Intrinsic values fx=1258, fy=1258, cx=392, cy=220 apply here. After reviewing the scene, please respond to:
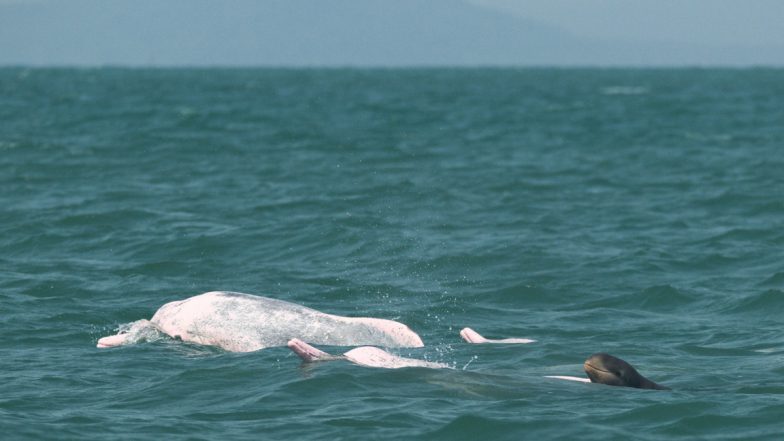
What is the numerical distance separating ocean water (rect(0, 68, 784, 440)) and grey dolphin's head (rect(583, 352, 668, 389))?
0.14m

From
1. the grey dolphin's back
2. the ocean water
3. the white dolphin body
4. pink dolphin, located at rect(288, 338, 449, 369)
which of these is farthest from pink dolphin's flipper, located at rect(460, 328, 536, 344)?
pink dolphin, located at rect(288, 338, 449, 369)

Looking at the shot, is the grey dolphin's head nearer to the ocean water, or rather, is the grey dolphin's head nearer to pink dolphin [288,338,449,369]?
the ocean water

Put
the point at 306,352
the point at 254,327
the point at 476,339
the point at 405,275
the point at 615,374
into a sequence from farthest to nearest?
the point at 405,275, the point at 476,339, the point at 254,327, the point at 306,352, the point at 615,374

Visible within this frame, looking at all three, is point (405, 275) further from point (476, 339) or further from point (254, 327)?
point (254, 327)

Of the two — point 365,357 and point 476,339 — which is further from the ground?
point 365,357

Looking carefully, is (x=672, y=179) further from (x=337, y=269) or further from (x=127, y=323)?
(x=127, y=323)

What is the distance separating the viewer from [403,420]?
444 inches

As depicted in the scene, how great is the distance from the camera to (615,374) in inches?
490

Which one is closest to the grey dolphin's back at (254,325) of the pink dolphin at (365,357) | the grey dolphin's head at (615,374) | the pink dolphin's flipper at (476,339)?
the pink dolphin's flipper at (476,339)

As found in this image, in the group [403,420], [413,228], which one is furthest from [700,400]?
[413,228]

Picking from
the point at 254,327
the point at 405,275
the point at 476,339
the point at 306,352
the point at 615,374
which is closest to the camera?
the point at 615,374

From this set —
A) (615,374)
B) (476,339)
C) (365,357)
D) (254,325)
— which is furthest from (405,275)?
(615,374)

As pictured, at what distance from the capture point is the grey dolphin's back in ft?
48.2

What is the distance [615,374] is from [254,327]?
4500 millimetres
